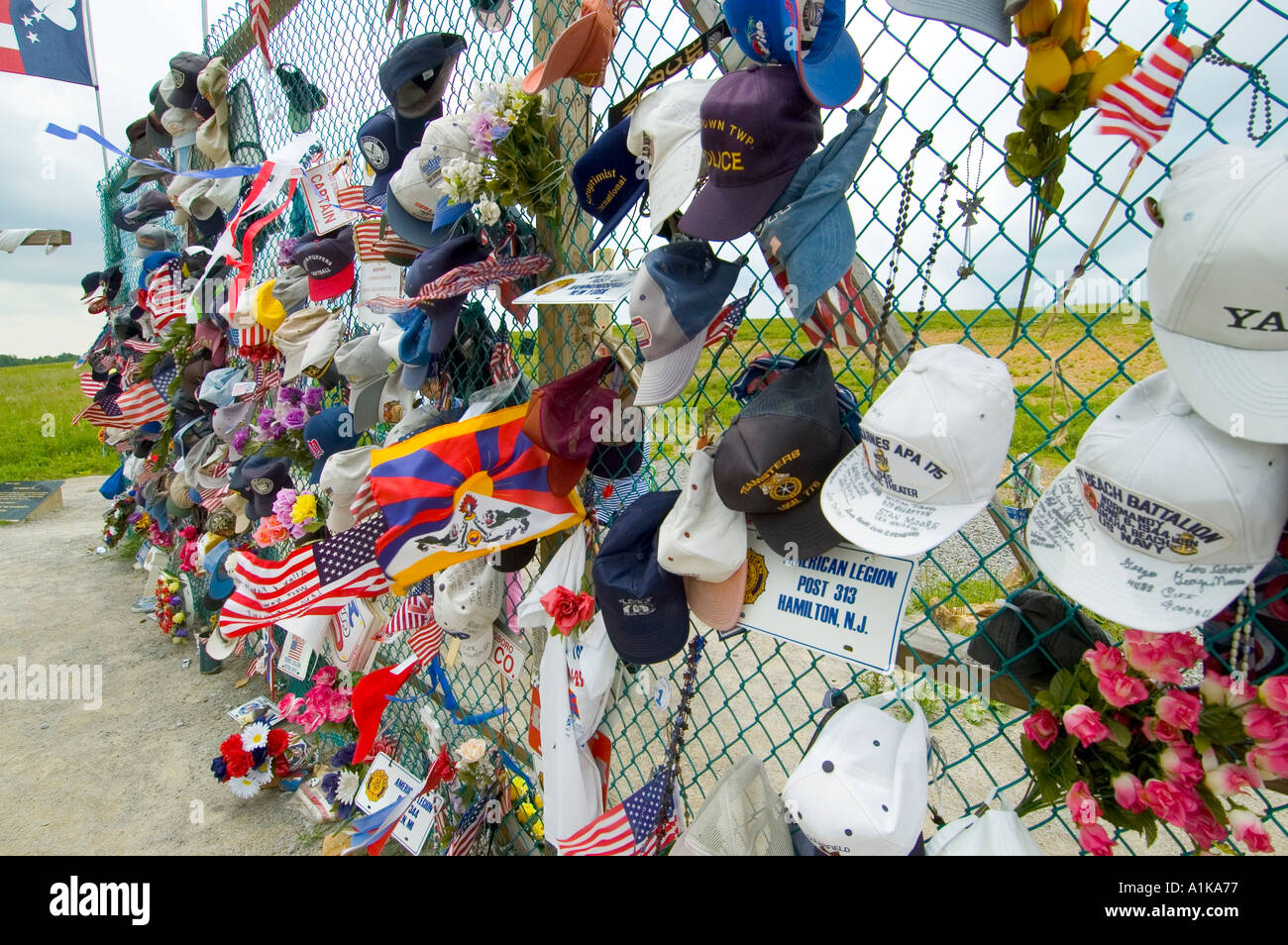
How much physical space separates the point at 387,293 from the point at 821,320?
1731mm

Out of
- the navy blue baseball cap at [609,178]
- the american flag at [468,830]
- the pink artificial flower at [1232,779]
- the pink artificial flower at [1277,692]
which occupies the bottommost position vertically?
the american flag at [468,830]

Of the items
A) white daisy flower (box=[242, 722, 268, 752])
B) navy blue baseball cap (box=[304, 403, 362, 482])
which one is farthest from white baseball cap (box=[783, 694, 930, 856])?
white daisy flower (box=[242, 722, 268, 752])

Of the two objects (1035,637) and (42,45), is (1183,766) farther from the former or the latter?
(42,45)

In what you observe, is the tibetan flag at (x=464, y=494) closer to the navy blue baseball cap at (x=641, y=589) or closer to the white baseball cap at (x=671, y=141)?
the navy blue baseball cap at (x=641, y=589)

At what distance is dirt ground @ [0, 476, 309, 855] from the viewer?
2.92m

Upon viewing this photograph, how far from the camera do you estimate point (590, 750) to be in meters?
2.00

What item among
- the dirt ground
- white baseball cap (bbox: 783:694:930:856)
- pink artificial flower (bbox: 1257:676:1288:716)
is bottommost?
the dirt ground

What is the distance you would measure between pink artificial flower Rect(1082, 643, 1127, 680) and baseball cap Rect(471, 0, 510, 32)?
205 cm

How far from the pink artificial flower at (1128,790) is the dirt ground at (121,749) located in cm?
302

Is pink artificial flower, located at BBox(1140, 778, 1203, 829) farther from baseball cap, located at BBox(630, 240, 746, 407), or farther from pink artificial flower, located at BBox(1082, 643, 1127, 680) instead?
baseball cap, located at BBox(630, 240, 746, 407)

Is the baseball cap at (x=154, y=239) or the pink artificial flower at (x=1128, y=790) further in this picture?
the baseball cap at (x=154, y=239)

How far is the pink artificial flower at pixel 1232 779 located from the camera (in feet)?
2.81

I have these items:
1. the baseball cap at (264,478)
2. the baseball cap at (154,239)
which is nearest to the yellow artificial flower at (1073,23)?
the baseball cap at (264,478)

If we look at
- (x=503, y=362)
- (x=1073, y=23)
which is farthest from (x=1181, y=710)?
(x=503, y=362)
